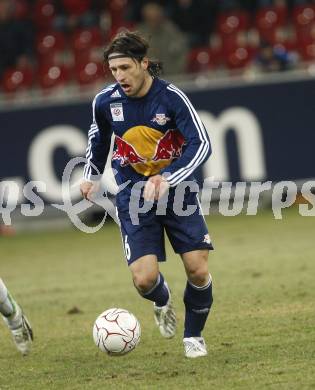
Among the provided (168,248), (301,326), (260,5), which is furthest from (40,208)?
(301,326)

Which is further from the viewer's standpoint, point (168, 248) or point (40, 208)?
point (40, 208)

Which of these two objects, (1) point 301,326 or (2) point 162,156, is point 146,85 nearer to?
(2) point 162,156

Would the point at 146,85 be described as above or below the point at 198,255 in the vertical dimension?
above

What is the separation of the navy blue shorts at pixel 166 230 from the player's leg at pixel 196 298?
76 millimetres

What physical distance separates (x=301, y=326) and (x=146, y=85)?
2.23 m

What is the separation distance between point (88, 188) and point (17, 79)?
32.2 feet

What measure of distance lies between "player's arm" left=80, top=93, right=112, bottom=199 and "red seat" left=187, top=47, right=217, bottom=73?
31.9ft

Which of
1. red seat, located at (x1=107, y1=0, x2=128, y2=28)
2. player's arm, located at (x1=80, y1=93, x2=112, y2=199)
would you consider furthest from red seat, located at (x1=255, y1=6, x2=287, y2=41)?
player's arm, located at (x1=80, y1=93, x2=112, y2=199)

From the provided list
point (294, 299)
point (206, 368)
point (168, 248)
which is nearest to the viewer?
point (206, 368)

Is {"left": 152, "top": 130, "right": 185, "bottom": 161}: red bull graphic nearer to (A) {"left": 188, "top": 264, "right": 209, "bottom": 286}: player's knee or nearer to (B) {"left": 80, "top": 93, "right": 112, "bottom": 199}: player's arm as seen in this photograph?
(B) {"left": 80, "top": 93, "right": 112, "bottom": 199}: player's arm

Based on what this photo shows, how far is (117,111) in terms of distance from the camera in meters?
7.01

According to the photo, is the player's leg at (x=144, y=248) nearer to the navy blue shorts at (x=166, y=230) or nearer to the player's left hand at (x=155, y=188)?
the navy blue shorts at (x=166, y=230)

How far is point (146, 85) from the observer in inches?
274

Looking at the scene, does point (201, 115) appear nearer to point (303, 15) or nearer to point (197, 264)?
point (303, 15)
